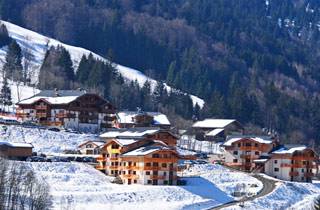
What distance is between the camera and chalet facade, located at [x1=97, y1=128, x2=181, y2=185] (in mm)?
92000

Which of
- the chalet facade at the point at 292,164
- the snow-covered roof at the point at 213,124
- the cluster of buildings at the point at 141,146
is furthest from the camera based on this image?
the snow-covered roof at the point at 213,124

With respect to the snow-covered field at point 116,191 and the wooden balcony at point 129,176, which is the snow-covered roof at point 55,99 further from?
the wooden balcony at point 129,176

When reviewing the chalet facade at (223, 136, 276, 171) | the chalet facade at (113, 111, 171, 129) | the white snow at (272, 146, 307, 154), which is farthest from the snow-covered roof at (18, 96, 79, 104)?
the white snow at (272, 146, 307, 154)

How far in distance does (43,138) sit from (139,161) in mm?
14048

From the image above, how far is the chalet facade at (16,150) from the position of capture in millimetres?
89750

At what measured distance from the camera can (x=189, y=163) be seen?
104 meters

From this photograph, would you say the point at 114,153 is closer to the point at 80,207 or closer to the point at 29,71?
the point at 80,207

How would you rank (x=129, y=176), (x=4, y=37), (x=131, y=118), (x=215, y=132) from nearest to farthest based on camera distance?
(x=129, y=176) → (x=131, y=118) → (x=215, y=132) → (x=4, y=37)

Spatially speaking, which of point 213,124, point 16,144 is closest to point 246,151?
point 213,124

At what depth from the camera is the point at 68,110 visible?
114 metres

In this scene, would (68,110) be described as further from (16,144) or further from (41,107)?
(16,144)

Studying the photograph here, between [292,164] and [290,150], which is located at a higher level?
[290,150]

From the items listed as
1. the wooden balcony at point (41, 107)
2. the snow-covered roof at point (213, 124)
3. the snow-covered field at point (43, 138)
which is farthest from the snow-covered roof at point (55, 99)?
the snow-covered roof at point (213, 124)

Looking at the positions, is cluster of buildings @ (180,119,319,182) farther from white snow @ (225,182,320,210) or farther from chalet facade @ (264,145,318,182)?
white snow @ (225,182,320,210)
